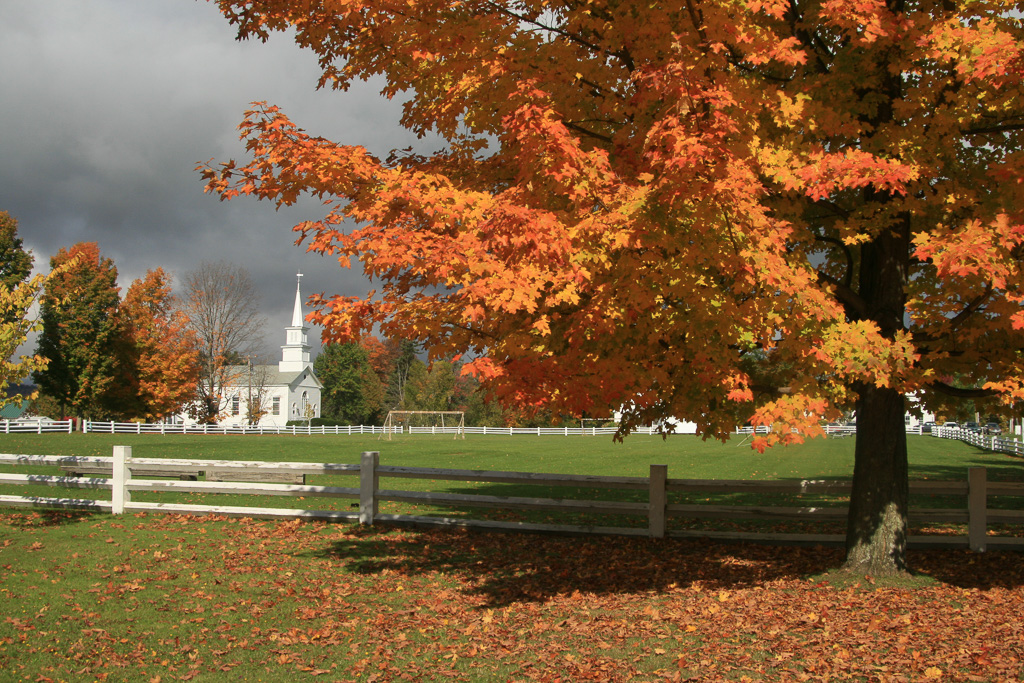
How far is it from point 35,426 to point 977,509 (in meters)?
55.4

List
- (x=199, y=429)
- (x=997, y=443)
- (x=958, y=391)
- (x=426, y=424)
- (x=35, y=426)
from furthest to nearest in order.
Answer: (x=426, y=424) → (x=199, y=429) → (x=35, y=426) → (x=997, y=443) → (x=958, y=391)

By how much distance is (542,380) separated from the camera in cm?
734

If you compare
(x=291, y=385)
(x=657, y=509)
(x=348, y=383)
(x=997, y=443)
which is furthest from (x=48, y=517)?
(x=348, y=383)

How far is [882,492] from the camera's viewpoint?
889 cm

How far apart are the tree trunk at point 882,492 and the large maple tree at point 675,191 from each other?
A: 31.2 inches

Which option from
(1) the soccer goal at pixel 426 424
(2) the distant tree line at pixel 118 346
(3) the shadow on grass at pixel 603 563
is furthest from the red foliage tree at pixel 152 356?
(3) the shadow on grass at pixel 603 563

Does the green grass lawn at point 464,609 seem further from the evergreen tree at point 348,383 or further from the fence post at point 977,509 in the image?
the evergreen tree at point 348,383

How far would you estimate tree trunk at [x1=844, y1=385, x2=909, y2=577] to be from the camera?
8859 mm

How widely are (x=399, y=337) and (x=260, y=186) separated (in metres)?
2.12

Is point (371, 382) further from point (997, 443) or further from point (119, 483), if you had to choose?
point (119, 483)

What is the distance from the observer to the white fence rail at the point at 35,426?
49406 millimetres

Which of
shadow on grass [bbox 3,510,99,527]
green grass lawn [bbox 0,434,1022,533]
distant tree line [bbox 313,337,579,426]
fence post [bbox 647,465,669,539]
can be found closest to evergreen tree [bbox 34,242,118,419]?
green grass lawn [bbox 0,434,1022,533]

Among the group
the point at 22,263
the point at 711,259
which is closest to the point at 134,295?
the point at 22,263

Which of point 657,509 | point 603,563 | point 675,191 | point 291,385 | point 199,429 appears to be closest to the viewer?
point 675,191
